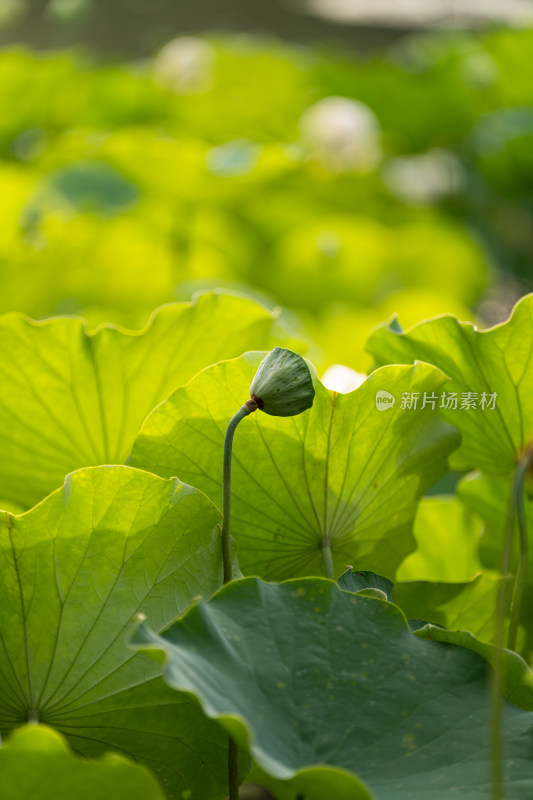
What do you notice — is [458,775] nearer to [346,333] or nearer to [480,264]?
[346,333]

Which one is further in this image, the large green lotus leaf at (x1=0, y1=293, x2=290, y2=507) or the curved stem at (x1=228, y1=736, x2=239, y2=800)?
the large green lotus leaf at (x1=0, y1=293, x2=290, y2=507)

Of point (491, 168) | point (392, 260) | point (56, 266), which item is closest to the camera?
point (56, 266)

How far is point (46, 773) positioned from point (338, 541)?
16 centimetres

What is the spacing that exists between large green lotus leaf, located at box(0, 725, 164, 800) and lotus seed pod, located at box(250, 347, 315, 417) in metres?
0.12

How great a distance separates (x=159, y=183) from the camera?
1070 mm

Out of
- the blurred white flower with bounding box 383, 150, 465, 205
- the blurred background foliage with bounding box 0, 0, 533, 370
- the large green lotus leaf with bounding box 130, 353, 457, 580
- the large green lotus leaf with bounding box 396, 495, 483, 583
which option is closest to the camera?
the large green lotus leaf with bounding box 130, 353, 457, 580

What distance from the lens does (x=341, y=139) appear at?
1.29m

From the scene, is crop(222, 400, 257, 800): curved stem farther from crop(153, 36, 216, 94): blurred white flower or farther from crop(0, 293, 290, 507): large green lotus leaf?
crop(153, 36, 216, 94): blurred white flower

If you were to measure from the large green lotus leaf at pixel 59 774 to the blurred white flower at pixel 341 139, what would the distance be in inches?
45.0

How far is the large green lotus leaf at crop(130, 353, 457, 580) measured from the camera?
1.14ft

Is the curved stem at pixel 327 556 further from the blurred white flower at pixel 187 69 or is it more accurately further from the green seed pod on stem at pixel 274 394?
the blurred white flower at pixel 187 69

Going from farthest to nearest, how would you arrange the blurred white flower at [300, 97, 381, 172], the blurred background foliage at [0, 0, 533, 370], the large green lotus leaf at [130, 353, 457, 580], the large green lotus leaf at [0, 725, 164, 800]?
the blurred white flower at [300, 97, 381, 172] → the blurred background foliage at [0, 0, 533, 370] → the large green lotus leaf at [130, 353, 457, 580] → the large green lotus leaf at [0, 725, 164, 800]

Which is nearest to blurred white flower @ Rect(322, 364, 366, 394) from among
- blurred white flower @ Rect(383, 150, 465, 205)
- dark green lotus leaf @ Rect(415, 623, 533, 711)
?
dark green lotus leaf @ Rect(415, 623, 533, 711)

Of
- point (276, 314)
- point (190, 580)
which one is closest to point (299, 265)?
point (276, 314)
